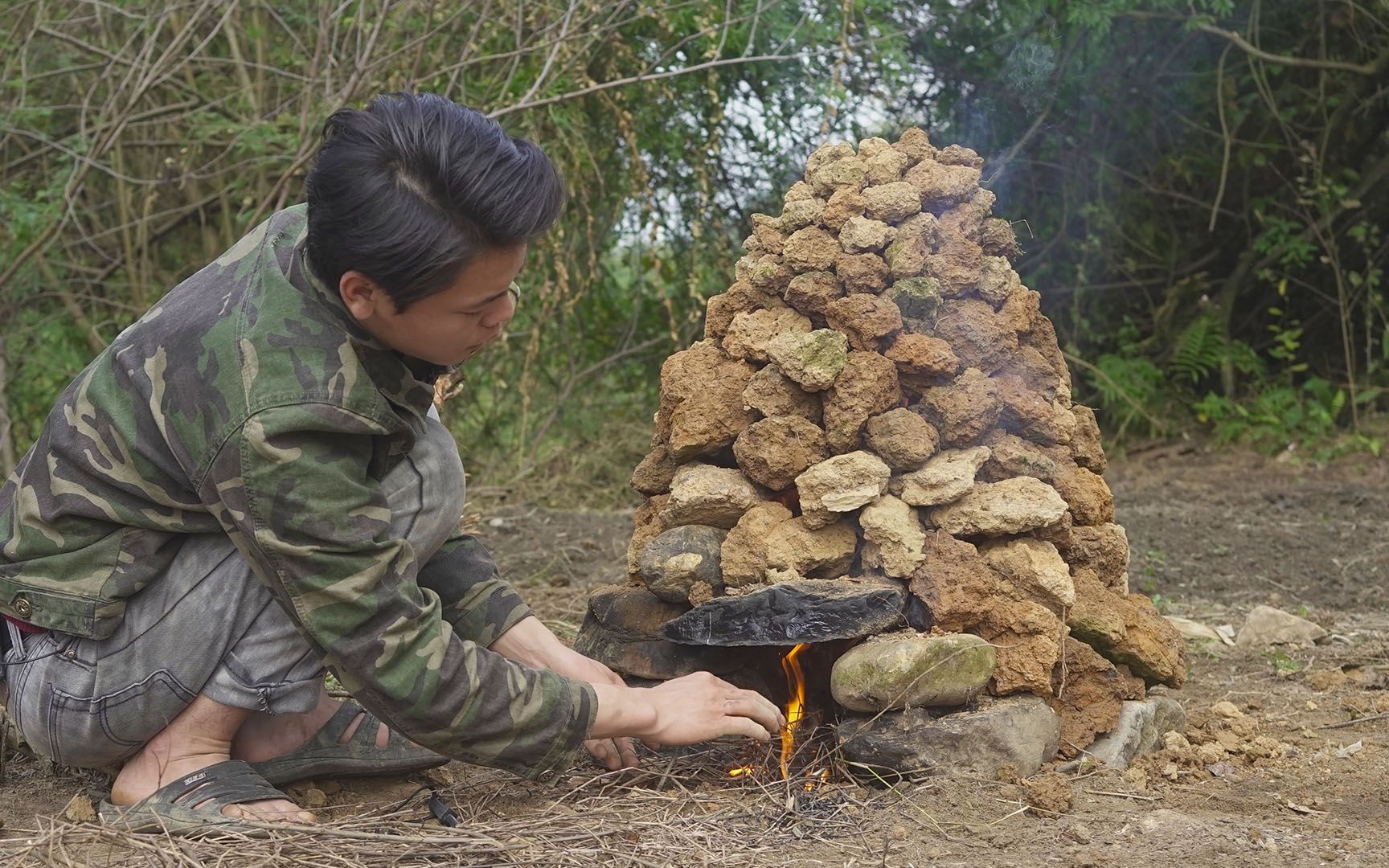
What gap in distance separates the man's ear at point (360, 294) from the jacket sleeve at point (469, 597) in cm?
74

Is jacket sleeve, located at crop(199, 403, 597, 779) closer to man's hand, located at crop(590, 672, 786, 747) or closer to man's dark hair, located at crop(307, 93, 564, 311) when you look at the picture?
man's hand, located at crop(590, 672, 786, 747)

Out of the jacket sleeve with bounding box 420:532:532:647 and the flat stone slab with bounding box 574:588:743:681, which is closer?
the jacket sleeve with bounding box 420:532:532:647

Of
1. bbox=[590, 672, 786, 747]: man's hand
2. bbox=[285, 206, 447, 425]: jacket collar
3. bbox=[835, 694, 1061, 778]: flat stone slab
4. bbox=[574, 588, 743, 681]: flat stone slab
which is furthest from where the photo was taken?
bbox=[574, 588, 743, 681]: flat stone slab

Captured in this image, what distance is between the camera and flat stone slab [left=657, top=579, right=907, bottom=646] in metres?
2.71

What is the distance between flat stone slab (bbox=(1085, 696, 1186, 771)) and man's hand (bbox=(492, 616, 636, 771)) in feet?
3.27

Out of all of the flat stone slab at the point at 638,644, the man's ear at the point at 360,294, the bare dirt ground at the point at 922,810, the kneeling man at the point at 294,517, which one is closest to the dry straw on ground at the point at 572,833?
the bare dirt ground at the point at 922,810

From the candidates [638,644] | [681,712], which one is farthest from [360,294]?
[638,644]

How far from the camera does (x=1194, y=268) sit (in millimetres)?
8336

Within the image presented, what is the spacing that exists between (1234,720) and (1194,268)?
5748 millimetres

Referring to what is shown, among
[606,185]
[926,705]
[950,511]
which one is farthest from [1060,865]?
[606,185]

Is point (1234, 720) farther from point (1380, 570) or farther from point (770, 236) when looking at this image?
point (1380, 570)

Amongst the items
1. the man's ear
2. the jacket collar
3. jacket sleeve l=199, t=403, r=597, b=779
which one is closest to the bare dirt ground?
jacket sleeve l=199, t=403, r=597, b=779

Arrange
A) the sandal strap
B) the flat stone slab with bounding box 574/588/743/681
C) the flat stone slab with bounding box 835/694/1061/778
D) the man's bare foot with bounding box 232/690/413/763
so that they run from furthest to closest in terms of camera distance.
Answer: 1. the flat stone slab with bounding box 574/588/743/681
2. the man's bare foot with bounding box 232/690/413/763
3. the flat stone slab with bounding box 835/694/1061/778
4. the sandal strap

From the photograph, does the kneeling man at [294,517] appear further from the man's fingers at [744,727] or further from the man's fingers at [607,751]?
the man's fingers at [607,751]
